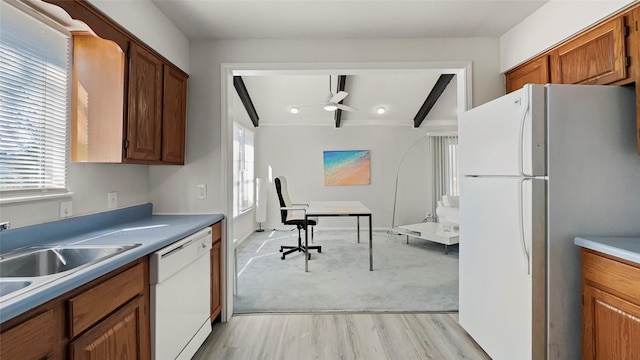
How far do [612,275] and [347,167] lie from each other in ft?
16.9

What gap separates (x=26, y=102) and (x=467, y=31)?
2.94 m

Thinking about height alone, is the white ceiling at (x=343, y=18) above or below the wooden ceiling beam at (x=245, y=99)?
below

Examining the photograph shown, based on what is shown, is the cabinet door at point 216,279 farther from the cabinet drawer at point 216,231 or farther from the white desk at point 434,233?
the white desk at point 434,233

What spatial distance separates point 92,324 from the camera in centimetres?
110

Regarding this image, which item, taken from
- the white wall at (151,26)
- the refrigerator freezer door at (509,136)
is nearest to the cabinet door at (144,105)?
the white wall at (151,26)

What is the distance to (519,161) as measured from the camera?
5.31 ft

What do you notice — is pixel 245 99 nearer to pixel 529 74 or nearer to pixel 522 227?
pixel 529 74

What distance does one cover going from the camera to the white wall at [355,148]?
6402 mm

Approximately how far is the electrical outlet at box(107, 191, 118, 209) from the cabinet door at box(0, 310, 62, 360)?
46.8 inches

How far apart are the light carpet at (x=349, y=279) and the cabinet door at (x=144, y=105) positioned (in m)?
1.61

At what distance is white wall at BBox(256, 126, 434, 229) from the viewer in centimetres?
640

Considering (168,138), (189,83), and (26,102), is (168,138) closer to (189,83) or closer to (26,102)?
(189,83)

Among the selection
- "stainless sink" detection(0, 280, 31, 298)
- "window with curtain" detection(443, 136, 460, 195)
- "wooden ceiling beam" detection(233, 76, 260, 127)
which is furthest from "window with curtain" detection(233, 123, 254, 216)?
"window with curtain" detection(443, 136, 460, 195)

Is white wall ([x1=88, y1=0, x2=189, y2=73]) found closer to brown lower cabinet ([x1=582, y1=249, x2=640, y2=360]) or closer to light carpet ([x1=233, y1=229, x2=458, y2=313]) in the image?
light carpet ([x1=233, y1=229, x2=458, y2=313])
